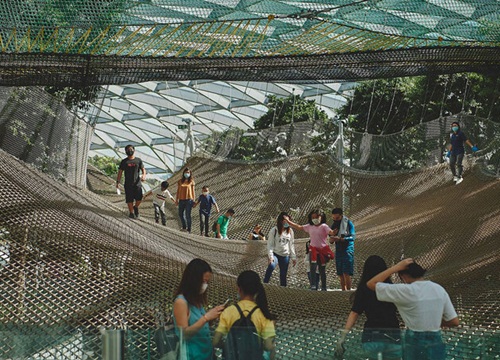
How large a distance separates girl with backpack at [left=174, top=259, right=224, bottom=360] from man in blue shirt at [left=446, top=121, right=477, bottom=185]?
Answer: 1216 cm

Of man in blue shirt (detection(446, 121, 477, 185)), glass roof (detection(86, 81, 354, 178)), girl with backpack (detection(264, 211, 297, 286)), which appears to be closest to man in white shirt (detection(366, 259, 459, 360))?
girl with backpack (detection(264, 211, 297, 286))

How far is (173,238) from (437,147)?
30.4 feet

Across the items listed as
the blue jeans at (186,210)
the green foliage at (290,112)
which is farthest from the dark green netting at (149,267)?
the green foliage at (290,112)

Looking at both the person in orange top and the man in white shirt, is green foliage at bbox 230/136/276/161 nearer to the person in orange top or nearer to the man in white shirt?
the person in orange top

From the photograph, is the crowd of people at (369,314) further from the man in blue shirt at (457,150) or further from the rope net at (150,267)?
the man in blue shirt at (457,150)

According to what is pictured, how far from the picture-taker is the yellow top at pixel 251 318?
6.57m

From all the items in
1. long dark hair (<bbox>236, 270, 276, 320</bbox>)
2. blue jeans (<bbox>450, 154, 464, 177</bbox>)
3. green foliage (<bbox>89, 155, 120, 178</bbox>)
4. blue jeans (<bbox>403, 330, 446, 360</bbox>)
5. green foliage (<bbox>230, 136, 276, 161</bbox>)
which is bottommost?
blue jeans (<bbox>403, 330, 446, 360</bbox>)

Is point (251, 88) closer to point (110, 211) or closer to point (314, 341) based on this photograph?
point (110, 211)

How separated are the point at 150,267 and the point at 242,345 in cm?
485

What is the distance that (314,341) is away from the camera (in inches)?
289

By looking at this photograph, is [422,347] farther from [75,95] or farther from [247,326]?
[75,95]

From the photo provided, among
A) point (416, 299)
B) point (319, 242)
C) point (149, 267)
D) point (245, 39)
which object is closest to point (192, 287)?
point (416, 299)

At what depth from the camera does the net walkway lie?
7.70 meters

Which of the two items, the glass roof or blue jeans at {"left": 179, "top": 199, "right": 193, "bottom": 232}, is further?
the glass roof
